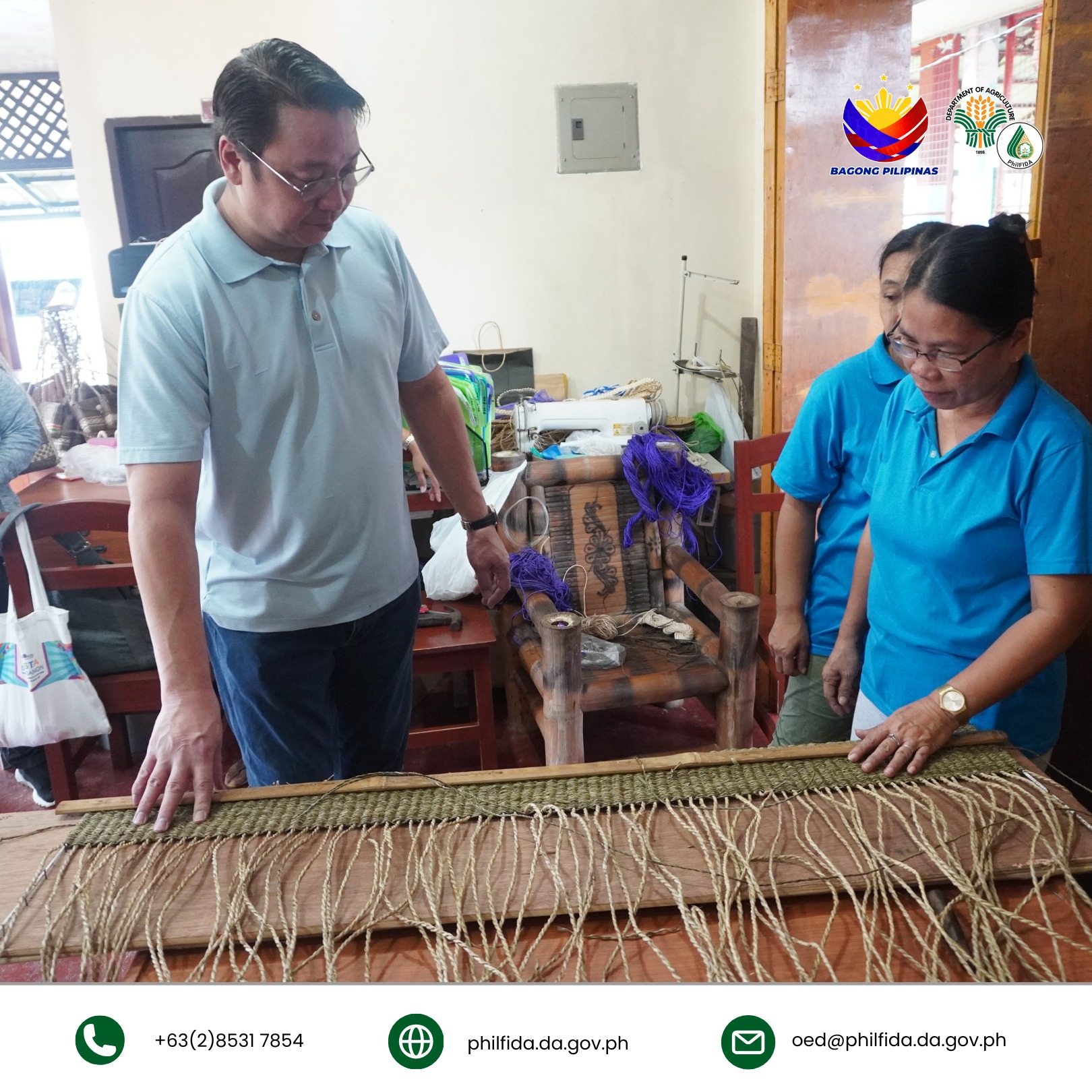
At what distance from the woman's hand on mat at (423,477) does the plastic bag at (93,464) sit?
1047mm

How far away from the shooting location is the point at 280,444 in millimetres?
1076

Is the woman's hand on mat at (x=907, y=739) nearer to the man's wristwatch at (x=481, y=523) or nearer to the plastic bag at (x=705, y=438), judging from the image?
the man's wristwatch at (x=481, y=523)

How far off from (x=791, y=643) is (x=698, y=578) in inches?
34.3

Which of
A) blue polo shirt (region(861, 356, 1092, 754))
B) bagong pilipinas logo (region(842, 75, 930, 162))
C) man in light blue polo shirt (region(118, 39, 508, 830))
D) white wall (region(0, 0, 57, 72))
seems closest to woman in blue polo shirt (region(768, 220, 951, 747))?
blue polo shirt (region(861, 356, 1092, 754))

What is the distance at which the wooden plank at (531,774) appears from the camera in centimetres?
89

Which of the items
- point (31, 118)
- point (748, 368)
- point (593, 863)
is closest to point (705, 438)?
point (748, 368)

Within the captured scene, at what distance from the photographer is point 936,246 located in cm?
89

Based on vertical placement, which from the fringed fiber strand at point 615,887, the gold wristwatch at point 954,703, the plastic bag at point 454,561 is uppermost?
the gold wristwatch at point 954,703

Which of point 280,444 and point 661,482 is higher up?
point 280,444

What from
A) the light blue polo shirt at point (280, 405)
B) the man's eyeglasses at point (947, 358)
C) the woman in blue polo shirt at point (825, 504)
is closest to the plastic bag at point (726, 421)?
the woman in blue polo shirt at point (825, 504)

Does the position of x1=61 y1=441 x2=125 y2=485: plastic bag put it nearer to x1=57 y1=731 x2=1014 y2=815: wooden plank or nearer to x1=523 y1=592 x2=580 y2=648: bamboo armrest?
x1=523 y1=592 x2=580 y2=648: bamboo armrest
